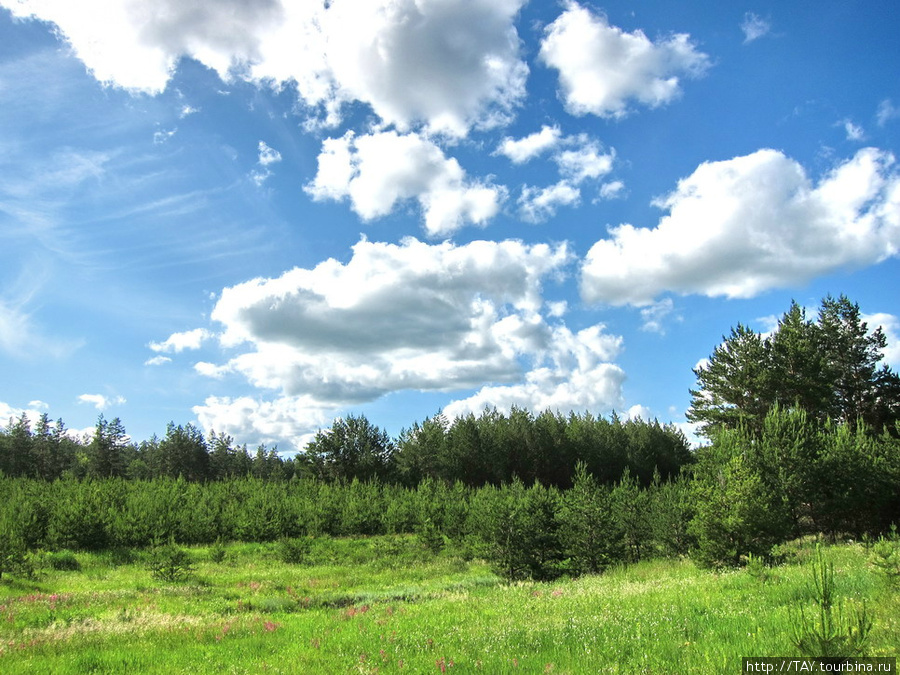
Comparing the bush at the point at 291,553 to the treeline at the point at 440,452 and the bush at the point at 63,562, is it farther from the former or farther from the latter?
the treeline at the point at 440,452

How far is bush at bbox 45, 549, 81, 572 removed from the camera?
29484 millimetres

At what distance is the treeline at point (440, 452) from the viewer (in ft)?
257

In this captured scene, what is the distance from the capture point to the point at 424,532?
4319cm

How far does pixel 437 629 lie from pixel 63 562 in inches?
1185

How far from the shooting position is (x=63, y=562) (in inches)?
1193

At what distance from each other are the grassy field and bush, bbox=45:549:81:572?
310 inches

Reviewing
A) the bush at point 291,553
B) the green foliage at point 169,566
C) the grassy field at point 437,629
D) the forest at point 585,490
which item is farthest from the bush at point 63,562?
the bush at point 291,553

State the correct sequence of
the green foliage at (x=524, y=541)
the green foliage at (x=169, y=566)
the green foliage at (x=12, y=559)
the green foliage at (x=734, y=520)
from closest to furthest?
1. the green foliage at (x=734, y=520)
2. the green foliage at (x=12, y=559)
3. the green foliage at (x=169, y=566)
4. the green foliage at (x=524, y=541)

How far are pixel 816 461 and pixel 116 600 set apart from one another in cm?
3905

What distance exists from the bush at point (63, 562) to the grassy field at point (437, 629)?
25.8ft

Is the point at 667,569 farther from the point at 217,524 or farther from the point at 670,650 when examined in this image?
the point at 217,524

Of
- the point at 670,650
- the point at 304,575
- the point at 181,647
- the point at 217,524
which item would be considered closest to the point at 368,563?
the point at 304,575

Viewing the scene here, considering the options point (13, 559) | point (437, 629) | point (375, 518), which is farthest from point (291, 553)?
point (437, 629)

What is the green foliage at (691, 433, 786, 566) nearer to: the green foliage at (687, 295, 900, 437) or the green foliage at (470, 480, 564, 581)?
the green foliage at (470, 480, 564, 581)
